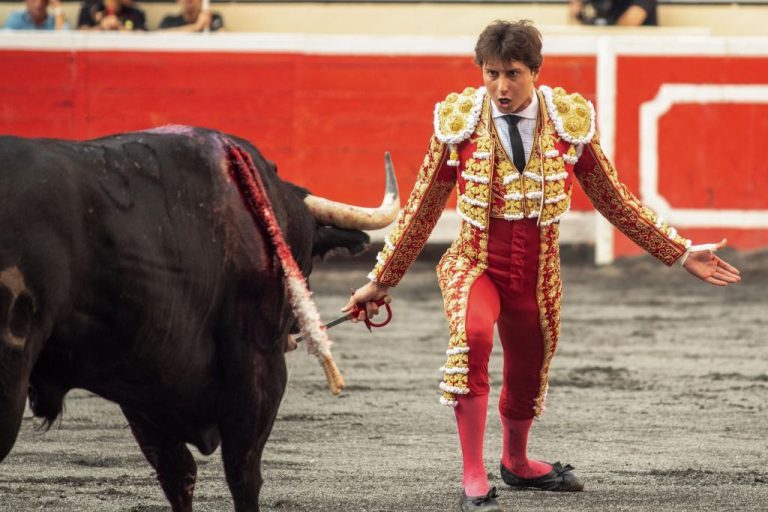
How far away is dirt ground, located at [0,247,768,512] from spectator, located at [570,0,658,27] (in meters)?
2.85

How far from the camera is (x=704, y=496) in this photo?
404cm

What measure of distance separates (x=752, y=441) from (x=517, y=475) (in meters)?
0.97

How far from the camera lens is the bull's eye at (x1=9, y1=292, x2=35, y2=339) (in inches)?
111

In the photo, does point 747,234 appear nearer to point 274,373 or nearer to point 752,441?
point 752,441

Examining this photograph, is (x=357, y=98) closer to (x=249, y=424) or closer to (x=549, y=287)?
(x=549, y=287)

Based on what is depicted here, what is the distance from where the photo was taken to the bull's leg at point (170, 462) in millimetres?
3611

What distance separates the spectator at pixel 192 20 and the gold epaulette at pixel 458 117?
19.9 feet

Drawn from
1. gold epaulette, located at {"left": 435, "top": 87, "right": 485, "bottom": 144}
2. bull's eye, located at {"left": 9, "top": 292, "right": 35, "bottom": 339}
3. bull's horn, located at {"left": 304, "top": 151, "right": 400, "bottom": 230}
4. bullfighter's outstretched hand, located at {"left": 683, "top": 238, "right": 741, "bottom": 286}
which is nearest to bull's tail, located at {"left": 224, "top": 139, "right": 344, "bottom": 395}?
bull's horn, located at {"left": 304, "top": 151, "right": 400, "bottom": 230}

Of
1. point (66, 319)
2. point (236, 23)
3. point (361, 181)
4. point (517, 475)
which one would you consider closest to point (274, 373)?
point (66, 319)

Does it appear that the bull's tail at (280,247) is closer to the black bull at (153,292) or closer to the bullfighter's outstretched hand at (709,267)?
the black bull at (153,292)

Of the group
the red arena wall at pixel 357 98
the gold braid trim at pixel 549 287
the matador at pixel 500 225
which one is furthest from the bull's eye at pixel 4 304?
the red arena wall at pixel 357 98

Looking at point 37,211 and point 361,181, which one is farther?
point 361,181

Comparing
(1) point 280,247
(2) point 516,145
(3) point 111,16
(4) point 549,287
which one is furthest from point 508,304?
(3) point 111,16

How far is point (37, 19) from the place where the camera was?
9.95 m
